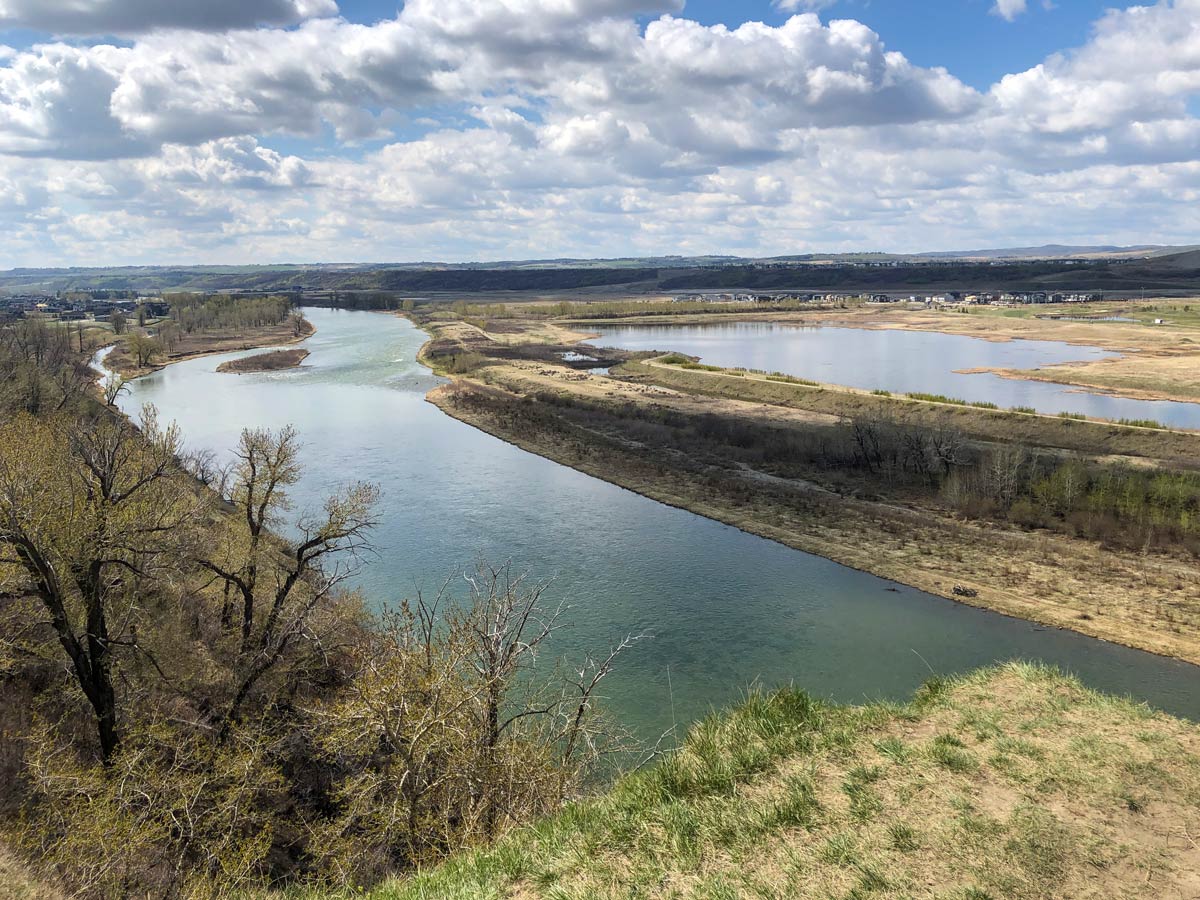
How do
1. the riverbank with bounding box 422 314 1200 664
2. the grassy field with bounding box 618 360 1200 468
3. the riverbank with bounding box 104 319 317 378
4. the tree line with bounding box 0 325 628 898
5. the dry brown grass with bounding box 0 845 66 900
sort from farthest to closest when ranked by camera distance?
the riverbank with bounding box 104 319 317 378
the grassy field with bounding box 618 360 1200 468
the riverbank with bounding box 422 314 1200 664
the tree line with bounding box 0 325 628 898
the dry brown grass with bounding box 0 845 66 900

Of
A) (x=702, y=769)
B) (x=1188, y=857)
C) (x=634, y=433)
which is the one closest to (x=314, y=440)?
(x=634, y=433)

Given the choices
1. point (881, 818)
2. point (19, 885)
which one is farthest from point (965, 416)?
point (19, 885)

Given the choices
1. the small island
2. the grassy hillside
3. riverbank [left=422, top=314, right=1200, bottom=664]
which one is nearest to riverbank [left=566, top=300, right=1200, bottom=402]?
riverbank [left=422, top=314, right=1200, bottom=664]

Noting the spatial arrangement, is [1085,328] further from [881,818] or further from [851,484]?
[881,818]

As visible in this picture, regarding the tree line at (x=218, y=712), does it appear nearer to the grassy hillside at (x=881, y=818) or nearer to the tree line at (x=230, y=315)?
the grassy hillside at (x=881, y=818)

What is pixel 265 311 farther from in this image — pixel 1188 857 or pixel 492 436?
pixel 1188 857

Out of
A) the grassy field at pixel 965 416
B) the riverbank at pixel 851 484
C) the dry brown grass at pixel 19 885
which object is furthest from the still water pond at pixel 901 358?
the dry brown grass at pixel 19 885

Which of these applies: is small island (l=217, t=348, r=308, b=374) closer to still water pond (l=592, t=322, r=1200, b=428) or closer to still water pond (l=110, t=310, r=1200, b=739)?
still water pond (l=110, t=310, r=1200, b=739)
